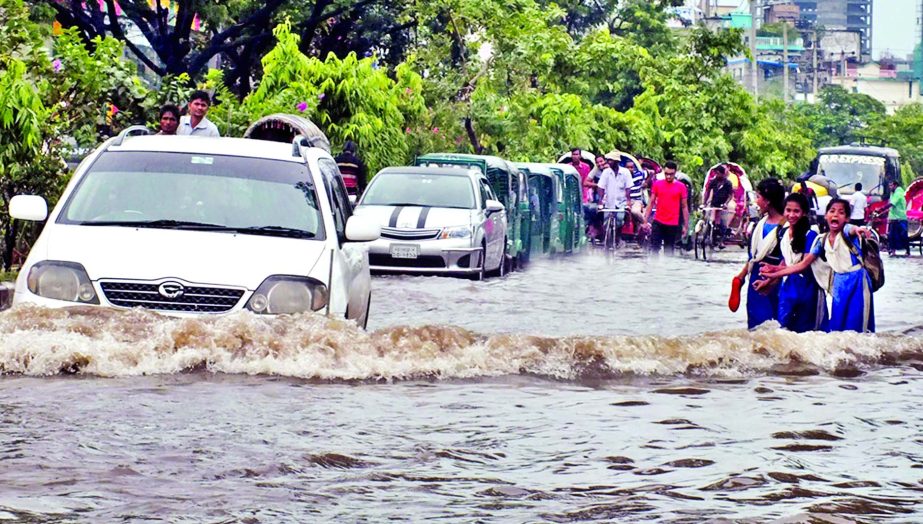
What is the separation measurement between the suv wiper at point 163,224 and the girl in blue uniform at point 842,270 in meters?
4.23

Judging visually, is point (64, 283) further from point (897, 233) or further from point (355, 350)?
point (897, 233)

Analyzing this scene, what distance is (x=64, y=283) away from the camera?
982 cm

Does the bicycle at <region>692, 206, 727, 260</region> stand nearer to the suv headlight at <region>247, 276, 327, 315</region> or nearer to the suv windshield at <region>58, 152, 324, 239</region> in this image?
the suv windshield at <region>58, 152, 324, 239</region>

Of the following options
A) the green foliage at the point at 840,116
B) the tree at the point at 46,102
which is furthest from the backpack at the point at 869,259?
the green foliage at the point at 840,116

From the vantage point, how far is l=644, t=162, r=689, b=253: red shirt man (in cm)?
3053

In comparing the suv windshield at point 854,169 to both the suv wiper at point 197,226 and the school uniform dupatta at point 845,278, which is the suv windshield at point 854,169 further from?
the suv wiper at point 197,226

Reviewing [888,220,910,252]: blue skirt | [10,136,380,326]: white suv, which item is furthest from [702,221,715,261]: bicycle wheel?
[10,136,380,326]: white suv

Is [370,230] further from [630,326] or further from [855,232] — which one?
[630,326]

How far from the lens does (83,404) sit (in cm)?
881

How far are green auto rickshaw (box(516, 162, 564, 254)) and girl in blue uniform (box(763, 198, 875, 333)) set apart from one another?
58.8 feet

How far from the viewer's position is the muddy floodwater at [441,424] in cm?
669

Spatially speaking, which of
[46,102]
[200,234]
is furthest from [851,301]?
[46,102]

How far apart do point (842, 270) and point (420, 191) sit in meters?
11.5

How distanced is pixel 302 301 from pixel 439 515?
3.67m
